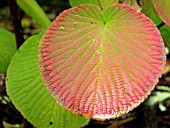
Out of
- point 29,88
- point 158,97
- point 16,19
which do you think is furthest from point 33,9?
point 158,97

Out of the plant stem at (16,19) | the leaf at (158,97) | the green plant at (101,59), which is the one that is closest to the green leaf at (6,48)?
the plant stem at (16,19)

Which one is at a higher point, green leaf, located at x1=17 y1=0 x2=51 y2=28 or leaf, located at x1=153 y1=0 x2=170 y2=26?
leaf, located at x1=153 y1=0 x2=170 y2=26

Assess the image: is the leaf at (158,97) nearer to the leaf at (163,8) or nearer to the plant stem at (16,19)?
the plant stem at (16,19)

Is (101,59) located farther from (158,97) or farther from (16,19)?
(158,97)

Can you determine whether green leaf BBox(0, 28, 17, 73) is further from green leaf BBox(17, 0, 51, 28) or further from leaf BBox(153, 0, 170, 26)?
leaf BBox(153, 0, 170, 26)

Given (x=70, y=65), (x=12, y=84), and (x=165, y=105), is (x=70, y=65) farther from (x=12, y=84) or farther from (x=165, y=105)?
(x=165, y=105)

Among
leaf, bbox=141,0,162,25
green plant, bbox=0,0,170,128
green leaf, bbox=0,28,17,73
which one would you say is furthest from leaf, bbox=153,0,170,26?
green leaf, bbox=0,28,17,73
